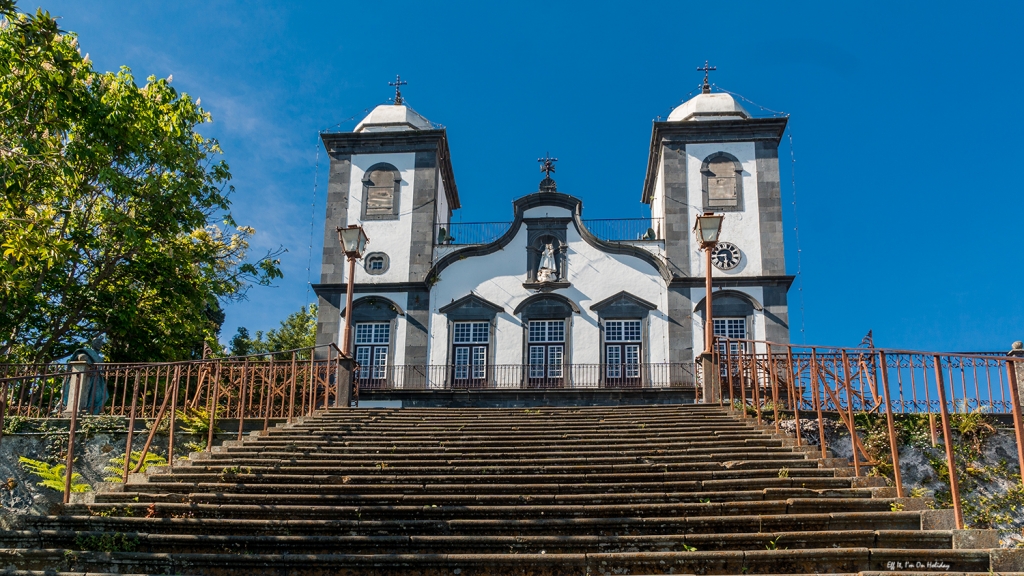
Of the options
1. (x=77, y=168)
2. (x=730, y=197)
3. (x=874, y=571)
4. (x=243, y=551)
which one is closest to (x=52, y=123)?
(x=77, y=168)

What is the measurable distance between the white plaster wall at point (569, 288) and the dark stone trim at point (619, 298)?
0.12 metres

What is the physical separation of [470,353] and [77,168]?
9263mm

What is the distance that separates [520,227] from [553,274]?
151 cm

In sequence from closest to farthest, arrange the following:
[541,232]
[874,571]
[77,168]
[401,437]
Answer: [874,571] → [401,437] → [77,168] → [541,232]

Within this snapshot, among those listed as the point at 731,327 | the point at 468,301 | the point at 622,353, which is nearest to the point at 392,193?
the point at 468,301

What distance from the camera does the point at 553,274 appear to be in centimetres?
2158

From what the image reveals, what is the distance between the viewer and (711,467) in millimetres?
10047

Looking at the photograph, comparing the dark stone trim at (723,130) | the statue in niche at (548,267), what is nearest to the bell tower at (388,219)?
the statue in niche at (548,267)

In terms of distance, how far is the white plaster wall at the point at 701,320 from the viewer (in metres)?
20.4

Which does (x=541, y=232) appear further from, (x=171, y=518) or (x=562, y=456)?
(x=171, y=518)

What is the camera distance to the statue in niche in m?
21.5

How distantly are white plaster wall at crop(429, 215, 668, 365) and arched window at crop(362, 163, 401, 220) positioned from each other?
2.44 m

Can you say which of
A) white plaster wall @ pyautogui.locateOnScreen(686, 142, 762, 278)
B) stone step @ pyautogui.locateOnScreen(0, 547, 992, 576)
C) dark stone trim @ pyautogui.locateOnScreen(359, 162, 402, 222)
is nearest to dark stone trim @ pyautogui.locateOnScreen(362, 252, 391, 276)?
dark stone trim @ pyautogui.locateOnScreen(359, 162, 402, 222)

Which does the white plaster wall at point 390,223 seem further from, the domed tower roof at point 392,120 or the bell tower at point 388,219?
the domed tower roof at point 392,120
